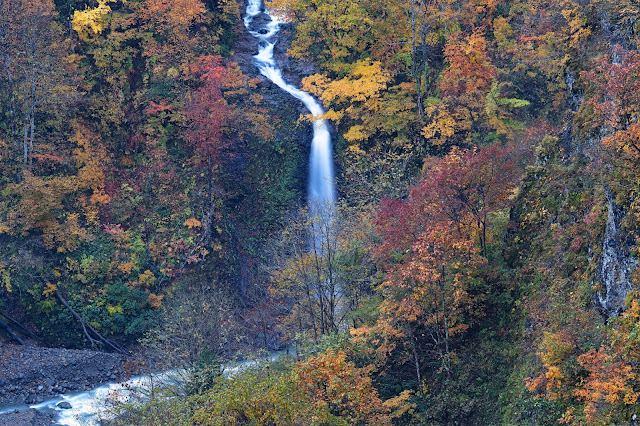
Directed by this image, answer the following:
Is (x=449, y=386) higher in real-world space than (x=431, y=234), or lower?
lower

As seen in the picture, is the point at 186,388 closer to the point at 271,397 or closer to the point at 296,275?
the point at 296,275

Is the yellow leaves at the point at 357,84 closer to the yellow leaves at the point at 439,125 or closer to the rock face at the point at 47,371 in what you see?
the yellow leaves at the point at 439,125

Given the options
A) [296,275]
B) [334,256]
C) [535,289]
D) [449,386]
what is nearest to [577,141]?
[535,289]

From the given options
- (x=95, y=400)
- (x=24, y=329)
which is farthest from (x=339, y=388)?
(x=24, y=329)

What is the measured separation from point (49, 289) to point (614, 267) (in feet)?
74.2

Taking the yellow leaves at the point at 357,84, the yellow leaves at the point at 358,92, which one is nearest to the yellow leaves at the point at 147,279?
the yellow leaves at the point at 358,92

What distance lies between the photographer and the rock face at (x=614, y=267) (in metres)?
11.3

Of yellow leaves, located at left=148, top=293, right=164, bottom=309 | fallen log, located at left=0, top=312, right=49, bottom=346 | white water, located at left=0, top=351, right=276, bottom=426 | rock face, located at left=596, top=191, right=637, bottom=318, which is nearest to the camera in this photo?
rock face, located at left=596, top=191, right=637, bottom=318

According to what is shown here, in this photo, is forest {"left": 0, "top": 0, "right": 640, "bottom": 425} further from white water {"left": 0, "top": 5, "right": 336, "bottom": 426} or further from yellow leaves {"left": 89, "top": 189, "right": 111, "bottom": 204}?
white water {"left": 0, "top": 5, "right": 336, "bottom": 426}

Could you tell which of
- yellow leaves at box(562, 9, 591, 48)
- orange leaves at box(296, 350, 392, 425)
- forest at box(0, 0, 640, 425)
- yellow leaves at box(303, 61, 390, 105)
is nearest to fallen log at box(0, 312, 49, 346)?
forest at box(0, 0, 640, 425)

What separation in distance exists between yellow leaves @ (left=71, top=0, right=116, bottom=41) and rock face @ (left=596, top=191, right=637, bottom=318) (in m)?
26.8

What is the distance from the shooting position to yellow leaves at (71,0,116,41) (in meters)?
29.2

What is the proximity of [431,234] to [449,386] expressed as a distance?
Result: 444 centimetres

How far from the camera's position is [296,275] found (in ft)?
70.8
